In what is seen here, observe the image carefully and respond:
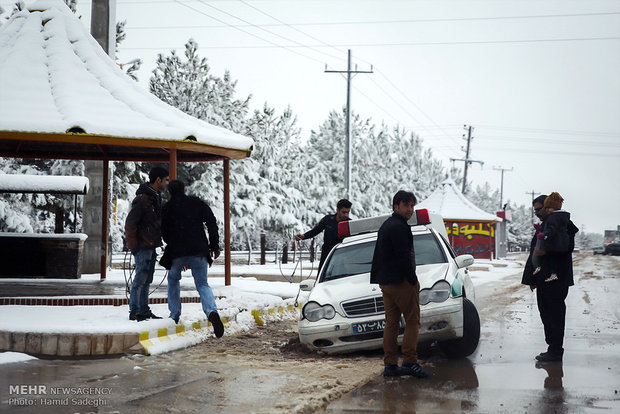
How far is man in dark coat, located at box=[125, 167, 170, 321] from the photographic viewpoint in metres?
9.17

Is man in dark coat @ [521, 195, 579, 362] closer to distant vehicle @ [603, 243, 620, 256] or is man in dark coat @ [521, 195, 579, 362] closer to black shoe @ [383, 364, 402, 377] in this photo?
black shoe @ [383, 364, 402, 377]

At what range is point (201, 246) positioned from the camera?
364 inches

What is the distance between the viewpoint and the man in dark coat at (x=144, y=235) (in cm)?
917

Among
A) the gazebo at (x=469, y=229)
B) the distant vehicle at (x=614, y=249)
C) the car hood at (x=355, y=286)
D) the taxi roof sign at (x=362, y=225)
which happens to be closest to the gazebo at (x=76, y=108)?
the taxi roof sign at (x=362, y=225)

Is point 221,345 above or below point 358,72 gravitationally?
below

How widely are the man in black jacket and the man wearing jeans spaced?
8.78ft

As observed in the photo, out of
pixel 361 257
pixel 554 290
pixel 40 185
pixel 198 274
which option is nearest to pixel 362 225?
pixel 361 257

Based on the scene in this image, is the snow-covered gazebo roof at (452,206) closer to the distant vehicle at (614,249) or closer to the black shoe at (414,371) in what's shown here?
the distant vehicle at (614,249)

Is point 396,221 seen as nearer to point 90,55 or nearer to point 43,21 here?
point 90,55

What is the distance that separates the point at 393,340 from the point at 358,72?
3327 centimetres

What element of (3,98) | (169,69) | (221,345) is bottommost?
(221,345)

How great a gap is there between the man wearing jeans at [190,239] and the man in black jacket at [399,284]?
105 inches

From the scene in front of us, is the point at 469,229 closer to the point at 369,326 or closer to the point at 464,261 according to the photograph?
the point at 464,261

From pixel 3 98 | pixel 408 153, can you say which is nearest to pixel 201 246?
pixel 3 98
